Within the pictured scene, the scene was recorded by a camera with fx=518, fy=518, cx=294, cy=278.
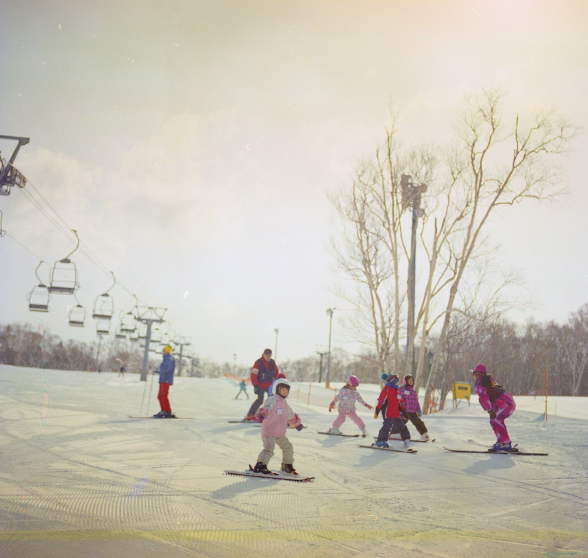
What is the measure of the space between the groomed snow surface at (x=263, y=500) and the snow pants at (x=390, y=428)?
0.60 meters

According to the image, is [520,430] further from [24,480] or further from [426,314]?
[24,480]

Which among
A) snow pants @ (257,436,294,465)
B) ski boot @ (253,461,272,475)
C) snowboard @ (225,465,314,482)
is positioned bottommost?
snowboard @ (225,465,314,482)

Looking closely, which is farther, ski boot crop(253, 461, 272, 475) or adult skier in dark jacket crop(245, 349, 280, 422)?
adult skier in dark jacket crop(245, 349, 280, 422)

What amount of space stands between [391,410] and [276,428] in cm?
412

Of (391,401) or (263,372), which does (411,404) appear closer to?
(391,401)

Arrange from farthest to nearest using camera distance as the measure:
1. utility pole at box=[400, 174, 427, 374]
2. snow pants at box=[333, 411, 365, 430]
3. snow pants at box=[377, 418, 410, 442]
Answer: utility pole at box=[400, 174, 427, 374] → snow pants at box=[333, 411, 365, 430] → snow pants at box=[377, 418, 410, 442]

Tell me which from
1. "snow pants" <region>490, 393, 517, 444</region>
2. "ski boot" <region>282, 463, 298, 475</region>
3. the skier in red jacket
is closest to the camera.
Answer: "ski boot" <region>282, 463, 298, 475</region>

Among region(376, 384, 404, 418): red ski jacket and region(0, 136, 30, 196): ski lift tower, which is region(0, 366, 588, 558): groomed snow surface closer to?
region(376, 384, 404, 418): red ski jacket

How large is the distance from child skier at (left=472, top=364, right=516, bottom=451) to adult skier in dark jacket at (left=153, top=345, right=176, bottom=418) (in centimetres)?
665

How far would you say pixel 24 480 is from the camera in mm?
5047

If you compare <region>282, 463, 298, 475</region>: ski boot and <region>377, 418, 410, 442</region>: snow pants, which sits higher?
<region>377, 418, 410, 442</region>: snow pants

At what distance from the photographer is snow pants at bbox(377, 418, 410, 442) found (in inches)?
366

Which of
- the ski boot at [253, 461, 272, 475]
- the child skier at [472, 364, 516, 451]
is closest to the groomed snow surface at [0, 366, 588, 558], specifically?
the ski boot at [253, 461, 272, 475]

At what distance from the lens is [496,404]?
9.13m
